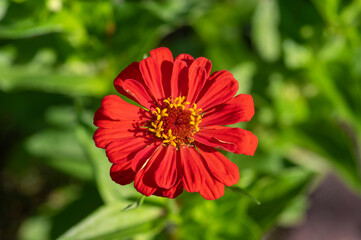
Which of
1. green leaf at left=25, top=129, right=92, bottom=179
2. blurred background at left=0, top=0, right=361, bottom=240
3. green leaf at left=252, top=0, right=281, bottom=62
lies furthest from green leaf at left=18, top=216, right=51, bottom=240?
green leaf at left=252, top=0, right=281, bottom=62

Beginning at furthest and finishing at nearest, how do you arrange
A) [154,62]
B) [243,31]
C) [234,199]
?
[243,31] → [234,199] → [154,62]

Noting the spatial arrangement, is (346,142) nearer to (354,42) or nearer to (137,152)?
(354,42)

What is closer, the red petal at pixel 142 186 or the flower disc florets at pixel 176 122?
the red petal at pixel 142 186

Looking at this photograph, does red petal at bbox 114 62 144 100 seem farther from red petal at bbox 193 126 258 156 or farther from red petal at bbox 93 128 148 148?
red petal at bbox 193 126 258 156

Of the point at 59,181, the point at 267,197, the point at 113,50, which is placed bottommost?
the point at 267,197

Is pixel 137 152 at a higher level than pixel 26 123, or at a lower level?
lower

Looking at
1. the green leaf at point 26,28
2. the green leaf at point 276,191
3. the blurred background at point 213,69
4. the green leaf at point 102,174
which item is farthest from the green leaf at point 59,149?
the green leaf at point 276,191

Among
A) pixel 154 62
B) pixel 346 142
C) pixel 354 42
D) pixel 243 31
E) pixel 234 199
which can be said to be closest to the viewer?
pixel 154 62

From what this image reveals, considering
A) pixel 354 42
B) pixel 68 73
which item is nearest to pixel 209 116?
pixel 68 73

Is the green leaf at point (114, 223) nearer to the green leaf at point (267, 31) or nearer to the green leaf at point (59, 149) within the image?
the green leaf at point (59, 149)
